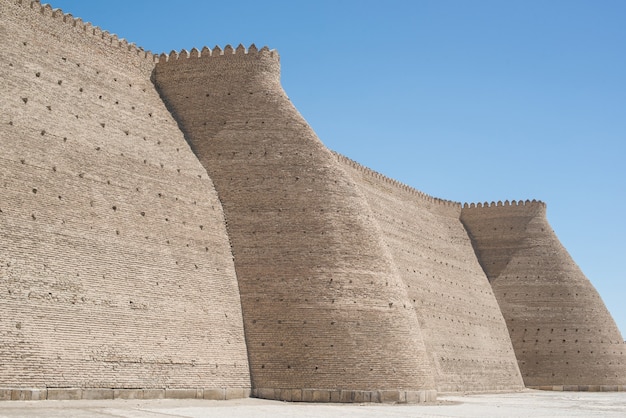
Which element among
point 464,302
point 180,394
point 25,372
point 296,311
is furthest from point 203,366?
point 464,302

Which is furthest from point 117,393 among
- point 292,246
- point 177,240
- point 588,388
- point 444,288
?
point 588,388

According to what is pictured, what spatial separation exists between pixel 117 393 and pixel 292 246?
7.02 meters

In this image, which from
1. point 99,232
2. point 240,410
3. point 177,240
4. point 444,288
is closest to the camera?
point 240,410

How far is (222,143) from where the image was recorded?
2511 centimetres

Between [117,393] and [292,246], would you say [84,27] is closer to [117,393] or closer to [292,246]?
[292,246]

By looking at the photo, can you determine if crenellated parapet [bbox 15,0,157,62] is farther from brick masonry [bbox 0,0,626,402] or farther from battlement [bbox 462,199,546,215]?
battlement [bbox 462,199,546,215]

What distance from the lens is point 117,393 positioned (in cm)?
1834

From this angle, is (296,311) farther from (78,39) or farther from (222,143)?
(78,39)

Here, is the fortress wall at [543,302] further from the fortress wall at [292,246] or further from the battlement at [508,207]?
the fortress wall at [292,246]

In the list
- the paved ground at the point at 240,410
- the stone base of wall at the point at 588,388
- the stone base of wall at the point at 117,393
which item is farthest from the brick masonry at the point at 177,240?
the stone base of wall at the point at 588,388

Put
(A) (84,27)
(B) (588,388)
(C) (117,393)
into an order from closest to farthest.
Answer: (C) (117,393) → (A) (84,27) → (B) (588,388)

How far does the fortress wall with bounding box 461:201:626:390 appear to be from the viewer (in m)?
40.1

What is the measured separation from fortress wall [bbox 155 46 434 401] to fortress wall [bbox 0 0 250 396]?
0.72m

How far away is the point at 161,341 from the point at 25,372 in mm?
3798
